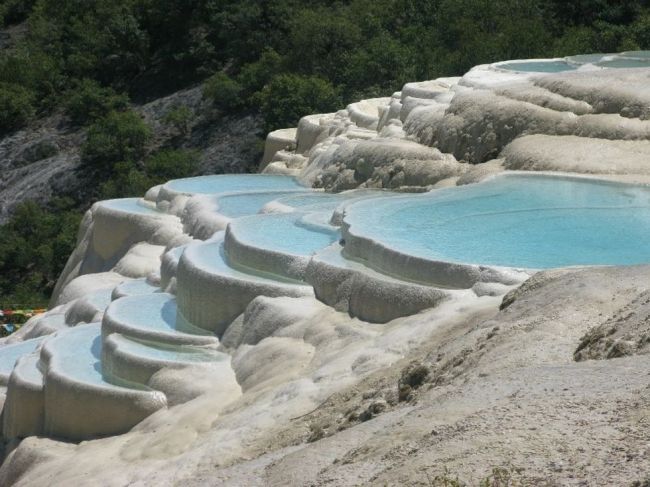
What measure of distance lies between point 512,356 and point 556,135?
8.72 metres

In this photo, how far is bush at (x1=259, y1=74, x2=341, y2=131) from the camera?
90.7ft

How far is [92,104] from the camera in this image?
116 feet

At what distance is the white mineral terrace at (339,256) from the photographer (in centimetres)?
1020

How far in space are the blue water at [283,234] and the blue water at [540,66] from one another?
21.0 ft

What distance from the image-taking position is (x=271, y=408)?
8.95 m

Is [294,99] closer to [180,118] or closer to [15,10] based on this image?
[180,118]

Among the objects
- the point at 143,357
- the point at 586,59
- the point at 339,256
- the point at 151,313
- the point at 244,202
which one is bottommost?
the point at 244,202

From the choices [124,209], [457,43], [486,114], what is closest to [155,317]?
[486,114]

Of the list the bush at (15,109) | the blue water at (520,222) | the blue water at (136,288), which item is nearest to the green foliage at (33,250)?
the bush at (15,109)

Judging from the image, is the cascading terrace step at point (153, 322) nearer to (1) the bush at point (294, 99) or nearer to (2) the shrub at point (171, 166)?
(1) the bush at point (294, 99)

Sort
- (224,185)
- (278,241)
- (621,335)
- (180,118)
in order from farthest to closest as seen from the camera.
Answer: (180,118)
(224,185)
(278,241)
(621,335)

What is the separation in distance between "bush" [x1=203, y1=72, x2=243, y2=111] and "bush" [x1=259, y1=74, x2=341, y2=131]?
2950 millimetres

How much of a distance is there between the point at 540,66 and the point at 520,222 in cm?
805

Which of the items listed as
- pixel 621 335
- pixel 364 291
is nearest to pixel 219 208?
pixel 364 291
